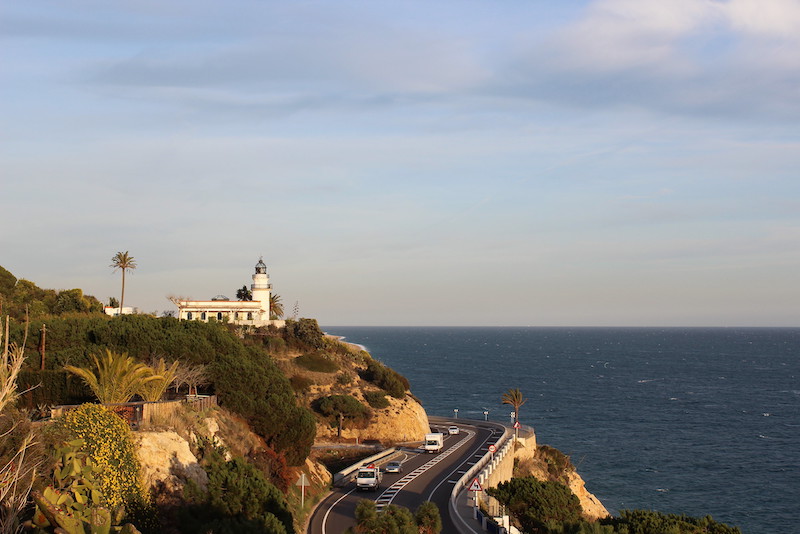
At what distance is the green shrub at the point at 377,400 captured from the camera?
67.4m

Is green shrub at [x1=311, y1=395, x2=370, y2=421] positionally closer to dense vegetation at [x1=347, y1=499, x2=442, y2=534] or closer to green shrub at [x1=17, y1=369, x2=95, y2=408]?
green shrub at [x1=17, y1=369, x2=95, y2=408]

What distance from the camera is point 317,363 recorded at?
74312 mm

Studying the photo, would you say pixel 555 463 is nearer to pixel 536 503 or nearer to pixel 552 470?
pixel 552 470

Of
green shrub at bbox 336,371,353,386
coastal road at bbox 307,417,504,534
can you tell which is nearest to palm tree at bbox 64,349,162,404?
coastal road at bbox 307,417,504,534

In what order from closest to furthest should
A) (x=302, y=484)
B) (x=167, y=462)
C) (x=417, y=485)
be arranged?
1. (x=167, y=462)
2. (x=302, y=484)
3. (x=417, y=485)

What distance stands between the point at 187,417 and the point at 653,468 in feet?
169

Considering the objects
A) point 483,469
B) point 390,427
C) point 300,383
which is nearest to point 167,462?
point 483,469

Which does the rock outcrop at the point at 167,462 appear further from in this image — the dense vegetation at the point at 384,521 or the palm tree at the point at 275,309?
the palm tree at the point at 275,309

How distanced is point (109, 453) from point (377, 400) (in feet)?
149

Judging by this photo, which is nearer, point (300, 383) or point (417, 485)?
point (417, 485)

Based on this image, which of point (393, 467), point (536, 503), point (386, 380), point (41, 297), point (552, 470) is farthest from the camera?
point (41, 297)

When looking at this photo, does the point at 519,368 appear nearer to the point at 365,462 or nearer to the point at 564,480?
the point at 564,480

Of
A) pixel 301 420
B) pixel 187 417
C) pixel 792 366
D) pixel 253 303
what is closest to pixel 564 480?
pixel 301 420

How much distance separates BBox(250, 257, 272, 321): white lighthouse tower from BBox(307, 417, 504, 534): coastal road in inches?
1358
